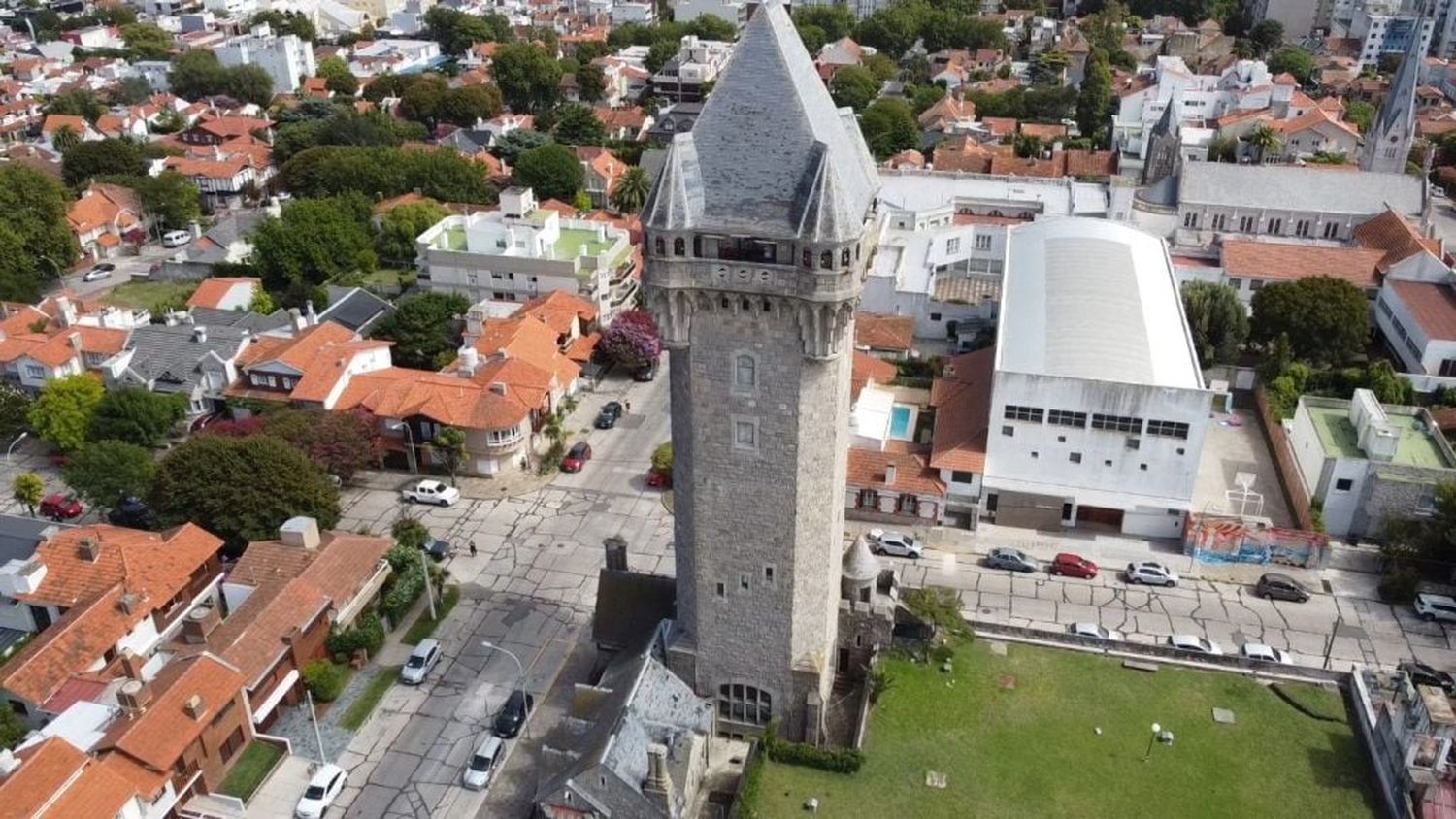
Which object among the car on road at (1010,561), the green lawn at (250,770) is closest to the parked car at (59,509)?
the green lawn at (250,770)

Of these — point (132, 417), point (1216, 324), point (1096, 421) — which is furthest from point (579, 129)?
point (1096, 421)

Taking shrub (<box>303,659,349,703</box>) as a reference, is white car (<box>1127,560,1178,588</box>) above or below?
below

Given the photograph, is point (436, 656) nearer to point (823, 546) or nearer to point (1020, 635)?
point (823, 546)

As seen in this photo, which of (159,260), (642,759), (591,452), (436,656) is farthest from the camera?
(159,260)

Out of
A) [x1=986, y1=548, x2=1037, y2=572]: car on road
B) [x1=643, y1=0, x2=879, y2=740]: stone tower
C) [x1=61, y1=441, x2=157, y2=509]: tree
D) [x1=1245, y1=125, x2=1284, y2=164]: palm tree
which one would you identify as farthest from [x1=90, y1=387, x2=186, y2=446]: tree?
[x1=1245, y1=125, x2=1284, y2=164]: palm tree

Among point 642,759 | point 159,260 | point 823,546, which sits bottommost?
point 159,260

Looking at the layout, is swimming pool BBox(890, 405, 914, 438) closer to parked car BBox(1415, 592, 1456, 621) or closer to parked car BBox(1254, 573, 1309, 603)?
parked car BBox(1254, 573, 1309, 603)

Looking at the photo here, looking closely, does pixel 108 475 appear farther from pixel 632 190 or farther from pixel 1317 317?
pixel 1317 317

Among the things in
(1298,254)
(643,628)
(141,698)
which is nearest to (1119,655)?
A: (643,628)
